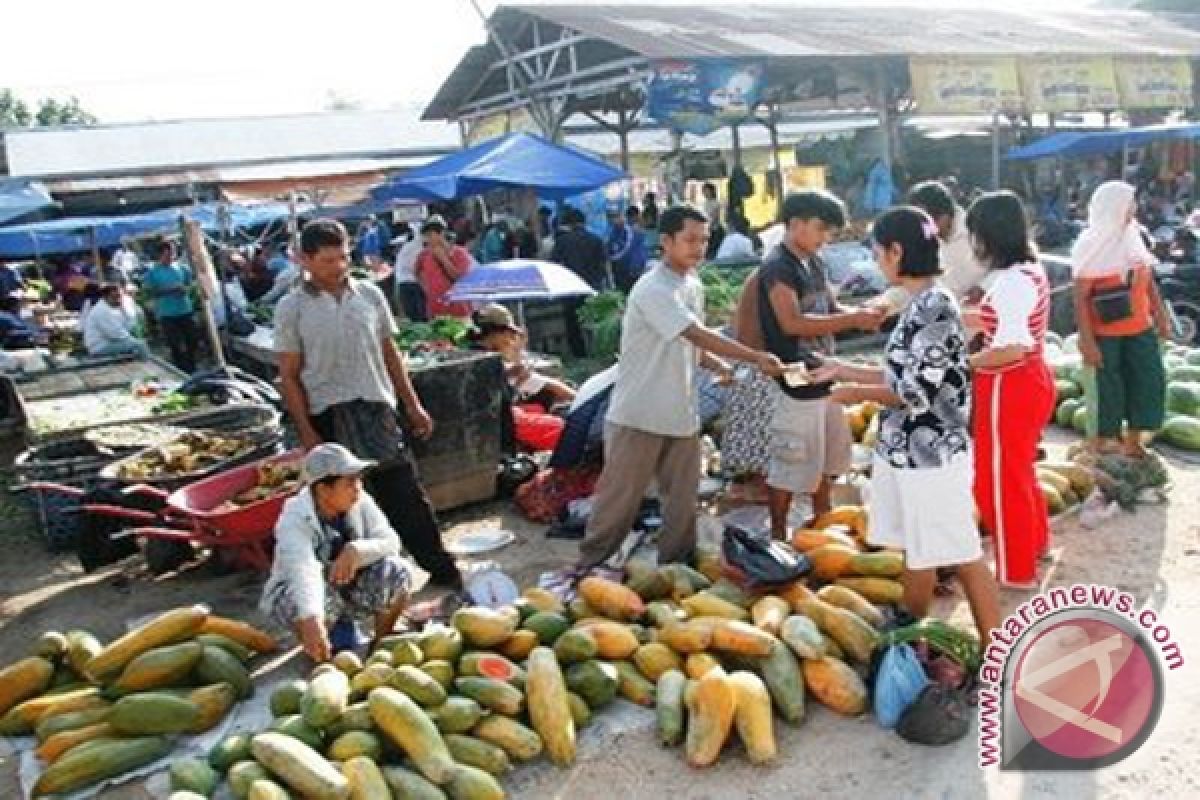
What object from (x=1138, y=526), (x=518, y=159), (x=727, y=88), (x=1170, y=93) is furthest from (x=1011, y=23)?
(x=1138, y=526)

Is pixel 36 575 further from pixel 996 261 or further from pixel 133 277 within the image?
pixel 133 277

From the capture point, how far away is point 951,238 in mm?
5219

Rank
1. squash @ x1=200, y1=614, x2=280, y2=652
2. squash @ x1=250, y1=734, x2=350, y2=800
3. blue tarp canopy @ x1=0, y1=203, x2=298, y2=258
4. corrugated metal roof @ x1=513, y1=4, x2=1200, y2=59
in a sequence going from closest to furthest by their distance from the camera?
squash @ x1=250, y1=734, x2=350, y2=800 < squash @ x1=200, y1=614, x2=280, y2=652 < corrugated metal roof @ x1=513, y1=4, x2=1200, y2=59 < blue tarp canopy @ x1=0, y1=203, x2=298, y2=258

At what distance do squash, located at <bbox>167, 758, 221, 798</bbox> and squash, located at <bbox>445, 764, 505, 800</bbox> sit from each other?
2.49ft

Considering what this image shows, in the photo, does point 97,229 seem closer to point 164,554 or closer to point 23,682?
point 164,554

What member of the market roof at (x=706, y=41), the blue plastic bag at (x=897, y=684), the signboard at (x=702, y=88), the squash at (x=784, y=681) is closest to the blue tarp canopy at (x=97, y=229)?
the market roof at (x=706, y=41)

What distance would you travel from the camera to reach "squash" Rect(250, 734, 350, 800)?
117 inches

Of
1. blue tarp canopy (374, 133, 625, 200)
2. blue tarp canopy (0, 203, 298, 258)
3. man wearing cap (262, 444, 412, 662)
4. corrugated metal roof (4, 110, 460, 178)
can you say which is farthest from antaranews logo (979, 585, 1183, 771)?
corrugated metal roof (4, 110, 460, 178)

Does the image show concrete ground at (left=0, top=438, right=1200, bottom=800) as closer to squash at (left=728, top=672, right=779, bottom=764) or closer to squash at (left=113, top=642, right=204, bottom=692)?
squash at (left=728, top=672, right=779, bottom=764)

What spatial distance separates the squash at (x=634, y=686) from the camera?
366cm

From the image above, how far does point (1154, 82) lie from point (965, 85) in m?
5.45

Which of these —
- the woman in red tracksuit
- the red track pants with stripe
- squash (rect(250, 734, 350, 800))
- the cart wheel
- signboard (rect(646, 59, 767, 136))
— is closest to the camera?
squash (rect(250, 734, 350, 800))

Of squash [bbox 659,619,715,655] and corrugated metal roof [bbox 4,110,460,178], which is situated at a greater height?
corrugated metal roof [bbox 4,110,460,178]

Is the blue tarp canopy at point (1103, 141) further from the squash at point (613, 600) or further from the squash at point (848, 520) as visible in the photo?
the squash at point (613, 600)
